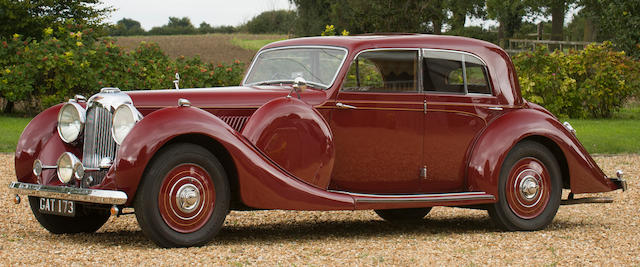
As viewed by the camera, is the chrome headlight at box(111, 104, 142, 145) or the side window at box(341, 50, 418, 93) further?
the side window at box(341, 50, 418, 93)

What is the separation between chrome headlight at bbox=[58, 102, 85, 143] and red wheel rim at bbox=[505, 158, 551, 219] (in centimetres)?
353

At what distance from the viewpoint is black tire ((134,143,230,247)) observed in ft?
17.6

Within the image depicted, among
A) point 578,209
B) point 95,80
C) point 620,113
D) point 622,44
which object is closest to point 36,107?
point 95,80

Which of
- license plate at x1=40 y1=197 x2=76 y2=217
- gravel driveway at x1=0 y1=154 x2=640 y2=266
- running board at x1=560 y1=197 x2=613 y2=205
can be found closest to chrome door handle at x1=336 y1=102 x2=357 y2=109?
gravel driveway at x1=0 y1=154 x2=640 y2=266

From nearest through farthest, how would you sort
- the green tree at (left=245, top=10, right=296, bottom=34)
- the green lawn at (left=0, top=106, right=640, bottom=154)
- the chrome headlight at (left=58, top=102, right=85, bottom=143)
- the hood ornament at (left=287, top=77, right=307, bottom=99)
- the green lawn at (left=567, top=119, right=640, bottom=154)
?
the chrome headlight at (left=58, top=102, right=85, bottom=143) → the hood ornament at (left=287, top=77, right=307, bottom=99) → the green lawn at (left=0, top=106, right=640, bottom=154) → the green lawn at (left=567, top=119, right=640, bottom=154) → the green tree at (left=245, top=10, right=296, bottom=34)

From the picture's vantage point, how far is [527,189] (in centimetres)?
709

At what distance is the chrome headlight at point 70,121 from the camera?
5.93 m

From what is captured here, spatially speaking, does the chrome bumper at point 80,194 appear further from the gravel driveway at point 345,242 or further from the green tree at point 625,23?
the green tree at point 625,23

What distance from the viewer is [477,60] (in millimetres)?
7230

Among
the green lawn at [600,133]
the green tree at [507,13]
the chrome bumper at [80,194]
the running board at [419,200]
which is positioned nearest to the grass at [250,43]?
the green tree at [507,13]

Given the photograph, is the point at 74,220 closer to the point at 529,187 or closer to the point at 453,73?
the point at 453,73

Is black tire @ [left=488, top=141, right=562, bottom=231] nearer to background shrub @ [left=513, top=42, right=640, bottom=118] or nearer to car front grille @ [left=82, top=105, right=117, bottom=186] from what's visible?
car front grille @ [left=82, top=105, right=117, bottom=186]

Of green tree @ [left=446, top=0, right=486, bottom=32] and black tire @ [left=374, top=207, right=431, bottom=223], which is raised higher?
green tree @ [left=446, top=0, right=486, bottom=32]

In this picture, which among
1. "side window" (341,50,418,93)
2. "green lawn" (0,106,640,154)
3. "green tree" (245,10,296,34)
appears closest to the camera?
"side window" (341,50,418,93)
